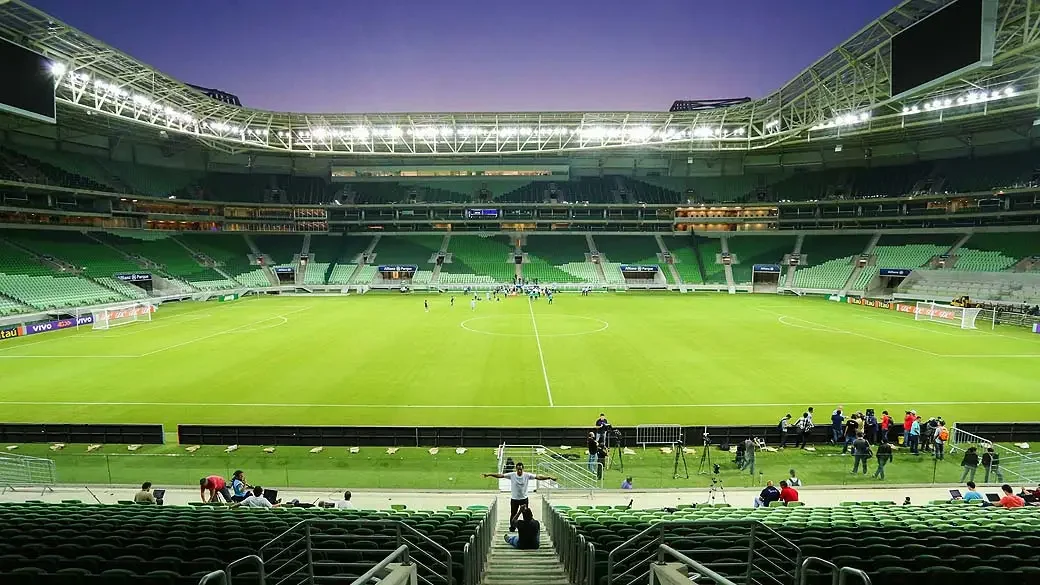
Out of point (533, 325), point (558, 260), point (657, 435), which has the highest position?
point (558, 260)

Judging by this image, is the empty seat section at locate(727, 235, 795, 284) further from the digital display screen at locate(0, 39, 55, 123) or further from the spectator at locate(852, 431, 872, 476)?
the digital display screen at locate(0, 39, 55, 123)

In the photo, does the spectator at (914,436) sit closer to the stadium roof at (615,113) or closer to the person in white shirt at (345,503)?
the person in white shirt at (345,503)

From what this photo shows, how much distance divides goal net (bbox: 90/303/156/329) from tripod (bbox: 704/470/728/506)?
43604mm

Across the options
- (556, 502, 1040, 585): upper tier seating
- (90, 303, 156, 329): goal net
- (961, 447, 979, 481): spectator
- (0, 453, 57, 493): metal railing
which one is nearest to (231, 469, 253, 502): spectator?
(0, 453, 57, 493): metal railing

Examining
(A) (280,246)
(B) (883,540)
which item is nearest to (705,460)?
(B) (883,540)

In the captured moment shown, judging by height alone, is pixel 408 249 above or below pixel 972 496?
above

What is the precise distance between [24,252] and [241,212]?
27860mm

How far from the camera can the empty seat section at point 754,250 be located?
69.2 meters

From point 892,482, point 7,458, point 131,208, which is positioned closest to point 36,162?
point 131,208

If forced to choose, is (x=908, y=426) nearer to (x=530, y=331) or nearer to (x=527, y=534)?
(x=527, y=534)

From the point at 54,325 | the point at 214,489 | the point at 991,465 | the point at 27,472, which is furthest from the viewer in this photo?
the point at 54,325

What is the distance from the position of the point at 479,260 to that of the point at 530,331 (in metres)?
38.1

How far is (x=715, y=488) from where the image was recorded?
13297 millimetres

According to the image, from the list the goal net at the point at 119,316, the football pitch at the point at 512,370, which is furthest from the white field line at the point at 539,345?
the goal net at the point at 119,316
